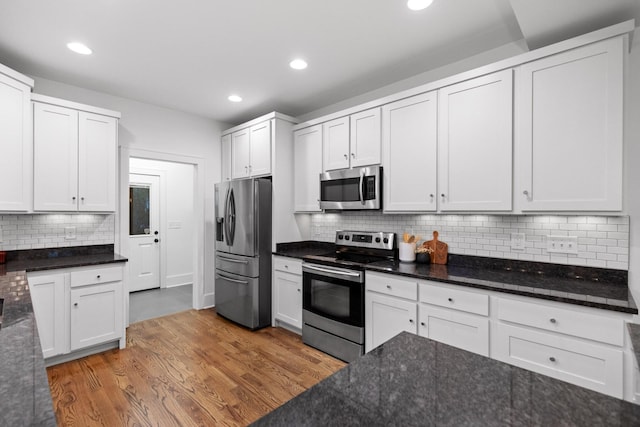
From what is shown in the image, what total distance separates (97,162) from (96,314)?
1.48m

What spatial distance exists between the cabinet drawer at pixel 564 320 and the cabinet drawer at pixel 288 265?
1.97 metres

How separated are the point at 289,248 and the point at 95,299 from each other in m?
1.98

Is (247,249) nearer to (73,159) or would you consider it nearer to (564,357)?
(73,159)

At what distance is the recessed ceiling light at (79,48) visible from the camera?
8.28 ft

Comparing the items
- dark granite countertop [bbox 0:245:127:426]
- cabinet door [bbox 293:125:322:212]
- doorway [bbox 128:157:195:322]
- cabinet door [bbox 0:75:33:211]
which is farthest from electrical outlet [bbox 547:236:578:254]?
doorway [bbox 128:157:195:322]

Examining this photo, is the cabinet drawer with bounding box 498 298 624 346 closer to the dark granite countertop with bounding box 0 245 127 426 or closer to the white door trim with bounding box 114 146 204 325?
the dark granite countertop with bounding box 0 245 127 426

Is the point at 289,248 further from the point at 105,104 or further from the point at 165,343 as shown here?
the point at 105,104

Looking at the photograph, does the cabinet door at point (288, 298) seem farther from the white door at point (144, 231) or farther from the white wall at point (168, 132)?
the white door at point (144, 231)

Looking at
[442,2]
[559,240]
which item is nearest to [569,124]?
[559,240]

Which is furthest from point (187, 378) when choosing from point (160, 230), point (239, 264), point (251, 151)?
point (160, 230)

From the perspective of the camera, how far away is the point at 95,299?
2943 mm

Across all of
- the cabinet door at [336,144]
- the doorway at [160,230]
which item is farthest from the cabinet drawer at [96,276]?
the cabinet door at [336,144]

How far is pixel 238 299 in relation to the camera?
377 centimetres

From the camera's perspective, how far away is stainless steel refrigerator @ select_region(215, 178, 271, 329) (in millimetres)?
3615
